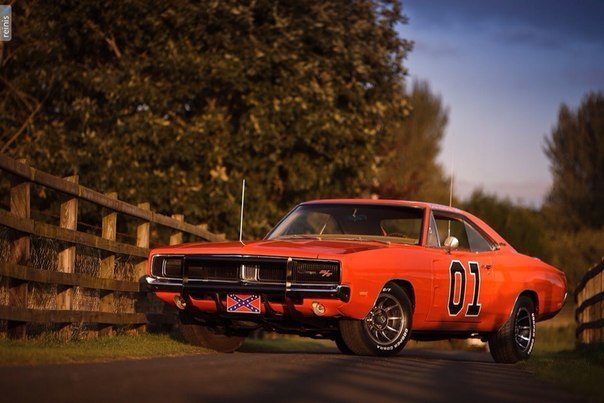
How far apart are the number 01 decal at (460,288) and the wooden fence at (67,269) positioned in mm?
3446

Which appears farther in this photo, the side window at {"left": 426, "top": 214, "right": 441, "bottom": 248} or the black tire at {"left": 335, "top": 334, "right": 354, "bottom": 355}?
the side window at {"left": 426, "top": 214, "right": 441, "bottom": 248}

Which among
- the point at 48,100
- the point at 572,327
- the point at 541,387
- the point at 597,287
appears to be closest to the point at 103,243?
the point at 541,387

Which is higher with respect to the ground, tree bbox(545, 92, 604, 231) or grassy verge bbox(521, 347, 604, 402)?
tree bbox(545, 92, 604, 231)

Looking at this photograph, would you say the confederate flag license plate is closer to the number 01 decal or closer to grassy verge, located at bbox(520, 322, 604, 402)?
the number 01 decal

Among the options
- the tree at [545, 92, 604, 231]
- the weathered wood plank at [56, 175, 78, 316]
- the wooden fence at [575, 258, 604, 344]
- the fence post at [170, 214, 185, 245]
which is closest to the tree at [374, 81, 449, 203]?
the tree at [545, 92, 604, 231]

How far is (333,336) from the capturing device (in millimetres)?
11211

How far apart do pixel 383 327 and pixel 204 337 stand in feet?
5.98

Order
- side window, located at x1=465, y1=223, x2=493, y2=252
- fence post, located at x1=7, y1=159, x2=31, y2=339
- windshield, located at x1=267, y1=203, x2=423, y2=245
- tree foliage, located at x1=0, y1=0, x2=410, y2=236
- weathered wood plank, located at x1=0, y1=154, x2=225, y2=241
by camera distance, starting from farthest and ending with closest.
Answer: tree foliage, located at x1=0, y1=0, x2=410, y2=236, side window, located at x1=465, y1=223, x2=493, y2=252, windshield, located at x1=267, y1=203, x2=423, y2=245, fence post, located at x1=7, y1=159, x2=31, y2=339, weathered wood plank, located at x1=0, y1=154, x2=225, y2=241

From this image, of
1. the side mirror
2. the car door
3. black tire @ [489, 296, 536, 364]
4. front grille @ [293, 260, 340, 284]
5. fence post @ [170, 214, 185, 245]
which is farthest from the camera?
fence post @ [170, 214, 185, 245]

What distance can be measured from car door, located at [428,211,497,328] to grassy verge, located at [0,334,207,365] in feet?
7.58

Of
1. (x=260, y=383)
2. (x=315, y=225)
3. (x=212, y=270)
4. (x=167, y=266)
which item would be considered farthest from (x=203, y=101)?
(x=260, y=383)

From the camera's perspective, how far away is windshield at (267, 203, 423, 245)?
39.6ft

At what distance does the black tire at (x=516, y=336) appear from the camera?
1251 centimetres

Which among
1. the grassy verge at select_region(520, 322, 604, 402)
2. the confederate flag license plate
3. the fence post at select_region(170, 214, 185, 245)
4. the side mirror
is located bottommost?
the grassy verge at select_region(520, 322, 604, 402)
